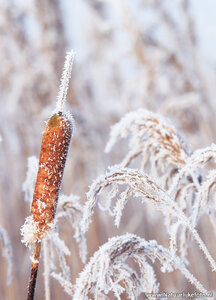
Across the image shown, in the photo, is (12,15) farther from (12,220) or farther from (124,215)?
(124,215)

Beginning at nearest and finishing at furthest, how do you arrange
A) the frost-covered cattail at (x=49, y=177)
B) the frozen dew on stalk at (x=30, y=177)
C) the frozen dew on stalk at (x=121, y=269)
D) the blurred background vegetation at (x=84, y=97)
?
the frost-covered cattail at (x=49, y=177) < the frozen dew on stalk at (x=121, y=269) < the frozen dew on stalk at (x=30, y=177) < the blurred background vegetation at (x=84, y=97)

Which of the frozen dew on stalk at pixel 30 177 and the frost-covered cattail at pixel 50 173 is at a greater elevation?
the frozen dew on stalk at pixel 30 177

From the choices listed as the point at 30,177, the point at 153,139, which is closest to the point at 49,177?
the point at 30,177

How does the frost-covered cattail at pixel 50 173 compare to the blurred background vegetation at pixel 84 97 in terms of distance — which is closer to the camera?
the frost-covered cattail at pixel 50 173

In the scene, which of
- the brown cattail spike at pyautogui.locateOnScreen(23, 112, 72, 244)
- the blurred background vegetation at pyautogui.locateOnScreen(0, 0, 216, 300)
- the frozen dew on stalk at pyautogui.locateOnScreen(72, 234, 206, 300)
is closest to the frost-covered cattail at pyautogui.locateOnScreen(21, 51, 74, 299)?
the brown cattail spike at pyautogui.locateOnScreen(23, 112, 72, 244)

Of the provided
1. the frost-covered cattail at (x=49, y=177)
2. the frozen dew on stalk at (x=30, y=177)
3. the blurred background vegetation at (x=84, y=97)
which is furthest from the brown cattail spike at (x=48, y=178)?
the blurred background vegetation at (x=84, y=97)

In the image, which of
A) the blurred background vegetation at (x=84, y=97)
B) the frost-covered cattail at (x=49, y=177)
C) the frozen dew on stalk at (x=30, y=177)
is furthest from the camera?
the blurred background vegetation at (x=84, y=97)

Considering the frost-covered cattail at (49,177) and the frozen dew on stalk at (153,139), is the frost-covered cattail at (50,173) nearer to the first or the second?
the frost-covered cattail at (49,177)

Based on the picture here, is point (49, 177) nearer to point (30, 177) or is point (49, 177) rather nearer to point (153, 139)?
point (30, 177)

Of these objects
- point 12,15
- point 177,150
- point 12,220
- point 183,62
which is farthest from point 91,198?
point 12,220
